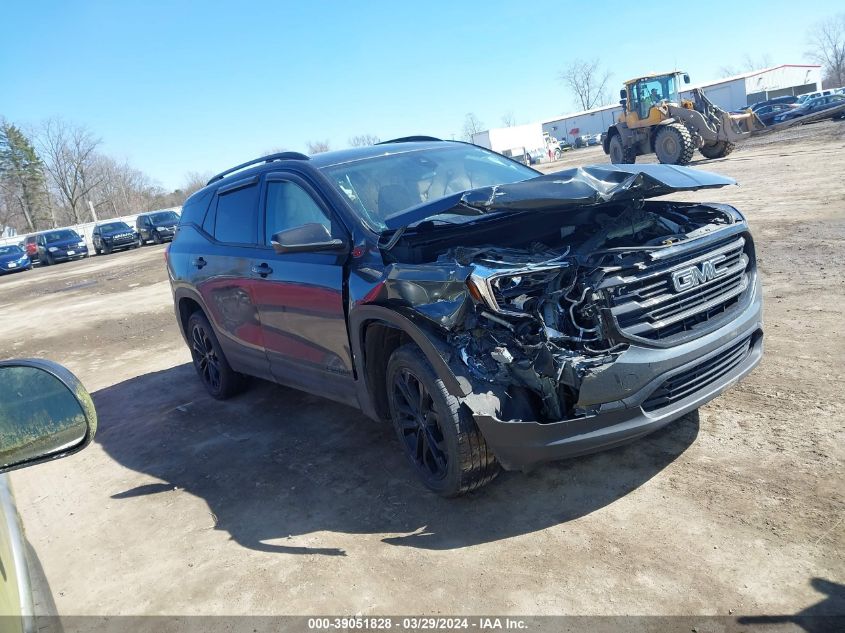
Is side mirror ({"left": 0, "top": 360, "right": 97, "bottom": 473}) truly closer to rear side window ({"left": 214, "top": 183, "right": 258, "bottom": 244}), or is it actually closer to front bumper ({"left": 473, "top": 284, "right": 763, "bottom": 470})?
front bumper ({"left": 473, "top": 284, "right": 763, "bottom": 470})

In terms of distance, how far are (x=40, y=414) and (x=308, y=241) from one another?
2253 millimetres

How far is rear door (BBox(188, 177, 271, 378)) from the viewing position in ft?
16.0

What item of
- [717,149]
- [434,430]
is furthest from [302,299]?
[717,149]

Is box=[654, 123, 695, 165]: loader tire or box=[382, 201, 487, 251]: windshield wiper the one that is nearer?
box=[382, 201, 487, 251]: windshield wiper

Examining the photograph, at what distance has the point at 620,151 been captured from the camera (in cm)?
2241

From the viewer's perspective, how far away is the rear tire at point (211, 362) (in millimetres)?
5755

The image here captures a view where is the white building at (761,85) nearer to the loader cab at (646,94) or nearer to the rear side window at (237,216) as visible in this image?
the loader cab at (646,94)

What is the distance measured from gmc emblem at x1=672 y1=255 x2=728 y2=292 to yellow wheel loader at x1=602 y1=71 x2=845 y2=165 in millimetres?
17118

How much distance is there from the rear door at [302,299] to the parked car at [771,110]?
2533 centimetres

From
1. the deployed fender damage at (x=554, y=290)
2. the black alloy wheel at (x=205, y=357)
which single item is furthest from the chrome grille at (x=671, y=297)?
the black alloy wheel at (x=205, y=357)

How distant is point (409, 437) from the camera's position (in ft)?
12.2

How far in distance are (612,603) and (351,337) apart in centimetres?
198

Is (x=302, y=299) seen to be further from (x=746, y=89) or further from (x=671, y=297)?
(x=746, y=89)

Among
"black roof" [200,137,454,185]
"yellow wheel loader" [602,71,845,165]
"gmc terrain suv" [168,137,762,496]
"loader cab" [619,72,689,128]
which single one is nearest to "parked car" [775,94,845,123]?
"yellow wheel loader" [602,71,845,165]
